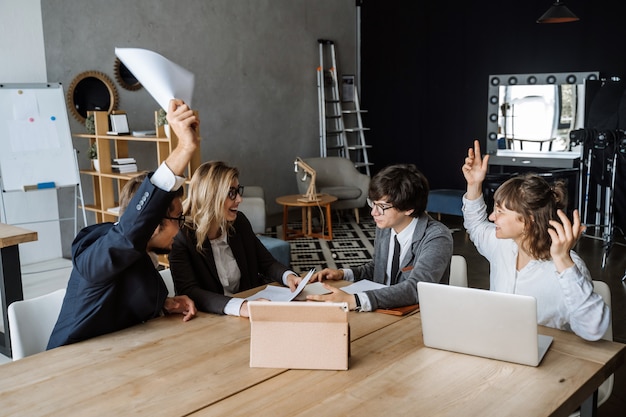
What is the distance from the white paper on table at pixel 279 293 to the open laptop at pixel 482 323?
0.59m

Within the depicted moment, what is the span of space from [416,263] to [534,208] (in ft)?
1.68

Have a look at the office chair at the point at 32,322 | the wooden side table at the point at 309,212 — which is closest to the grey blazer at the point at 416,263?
the office chair at the point at 32,322

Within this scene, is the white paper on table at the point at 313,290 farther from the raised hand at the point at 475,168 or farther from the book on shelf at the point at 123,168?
the book on shelf at the point at 123,168

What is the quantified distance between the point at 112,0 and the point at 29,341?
210 inches

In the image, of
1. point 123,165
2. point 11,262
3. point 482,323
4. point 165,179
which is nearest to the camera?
point 482,323

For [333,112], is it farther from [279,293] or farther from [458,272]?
[279,293]

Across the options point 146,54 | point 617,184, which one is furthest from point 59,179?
point 617,184

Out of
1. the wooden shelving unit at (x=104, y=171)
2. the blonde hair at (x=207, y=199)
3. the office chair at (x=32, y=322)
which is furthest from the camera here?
the wooden shelving unit at (x=104, y=171)

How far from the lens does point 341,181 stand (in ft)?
26.9

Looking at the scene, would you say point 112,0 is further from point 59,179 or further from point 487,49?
point 487,49

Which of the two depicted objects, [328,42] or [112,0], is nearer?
[112,0]

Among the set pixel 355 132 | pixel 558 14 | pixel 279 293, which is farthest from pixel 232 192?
pixel 355 132

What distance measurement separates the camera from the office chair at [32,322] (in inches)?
79.7

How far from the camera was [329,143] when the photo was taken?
9.23 meters
